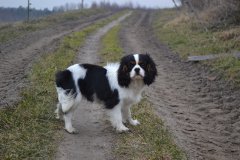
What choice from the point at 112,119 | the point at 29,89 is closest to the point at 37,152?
the point at 112,119

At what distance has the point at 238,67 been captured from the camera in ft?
42.8

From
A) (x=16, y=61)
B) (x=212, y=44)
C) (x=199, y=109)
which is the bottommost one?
(x=16, y=61)

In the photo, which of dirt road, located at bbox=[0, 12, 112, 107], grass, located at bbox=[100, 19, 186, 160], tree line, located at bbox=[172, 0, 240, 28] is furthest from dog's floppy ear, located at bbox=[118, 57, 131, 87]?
tree line, located at bbox=[172, 0, 240, 28]

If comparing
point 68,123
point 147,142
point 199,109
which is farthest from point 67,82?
point 199,109

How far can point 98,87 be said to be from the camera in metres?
7.69

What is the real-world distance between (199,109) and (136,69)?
3.58 meters

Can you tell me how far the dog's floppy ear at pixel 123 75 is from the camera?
731 cm

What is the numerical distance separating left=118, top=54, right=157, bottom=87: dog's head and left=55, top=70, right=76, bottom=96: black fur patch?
82cm

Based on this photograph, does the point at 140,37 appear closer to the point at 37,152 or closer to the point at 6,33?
the point at 6,33

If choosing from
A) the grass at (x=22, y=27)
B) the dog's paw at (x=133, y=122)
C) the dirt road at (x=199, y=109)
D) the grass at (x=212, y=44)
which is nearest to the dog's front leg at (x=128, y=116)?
the dog's paw at (x=133, y=122)

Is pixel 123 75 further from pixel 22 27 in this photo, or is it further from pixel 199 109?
pixel 22 27

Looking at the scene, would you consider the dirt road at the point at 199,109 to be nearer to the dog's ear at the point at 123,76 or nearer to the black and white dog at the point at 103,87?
the black and white dog at the point at 103,87

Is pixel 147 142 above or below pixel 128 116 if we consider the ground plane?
below

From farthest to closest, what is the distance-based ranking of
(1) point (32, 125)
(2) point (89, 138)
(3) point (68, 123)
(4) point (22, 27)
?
1. (4) point (22, 27)
2. (3) point (68, 123)
3. (1) point (32, 125)
4. (2) point (89, 138)
